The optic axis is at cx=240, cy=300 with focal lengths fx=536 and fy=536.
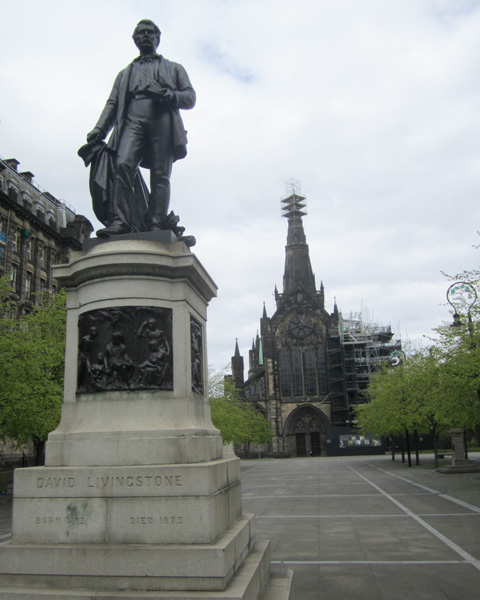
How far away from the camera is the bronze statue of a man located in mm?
6648

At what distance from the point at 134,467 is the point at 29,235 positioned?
4335 cm

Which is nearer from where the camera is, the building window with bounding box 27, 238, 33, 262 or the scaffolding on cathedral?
the building window with bounding box 27, 238, 33, 262

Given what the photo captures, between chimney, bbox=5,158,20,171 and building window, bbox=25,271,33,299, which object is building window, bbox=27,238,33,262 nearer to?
building window, bbox=25,271,33,299

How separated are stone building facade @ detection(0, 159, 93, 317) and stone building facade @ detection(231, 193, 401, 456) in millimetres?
35344

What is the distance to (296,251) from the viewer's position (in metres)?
91.4

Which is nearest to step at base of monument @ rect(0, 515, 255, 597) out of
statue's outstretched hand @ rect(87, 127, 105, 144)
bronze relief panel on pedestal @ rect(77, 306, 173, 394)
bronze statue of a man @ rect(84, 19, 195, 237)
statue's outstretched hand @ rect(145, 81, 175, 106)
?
bronze relief panel on pedestal @ rect(77, 306, 173, 394)

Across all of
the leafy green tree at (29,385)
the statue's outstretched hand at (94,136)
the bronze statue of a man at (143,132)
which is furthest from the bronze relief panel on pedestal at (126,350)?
the leafy green tree at (29,385)

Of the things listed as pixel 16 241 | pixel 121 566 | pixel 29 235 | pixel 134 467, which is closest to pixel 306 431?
pixel 29 235

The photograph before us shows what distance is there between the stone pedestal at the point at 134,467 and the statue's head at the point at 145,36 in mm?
2827

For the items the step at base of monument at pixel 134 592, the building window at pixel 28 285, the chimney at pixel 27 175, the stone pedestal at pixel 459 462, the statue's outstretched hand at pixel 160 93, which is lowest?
the stone pedestal at pixel 459 462

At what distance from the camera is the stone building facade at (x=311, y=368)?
7262 centimetres

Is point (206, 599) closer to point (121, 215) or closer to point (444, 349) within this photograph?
point (121, 215)

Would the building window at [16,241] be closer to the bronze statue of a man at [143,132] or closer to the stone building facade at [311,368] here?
the bronze statue of a man at [143,132]

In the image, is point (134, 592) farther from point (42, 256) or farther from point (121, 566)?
point (42, 256)
